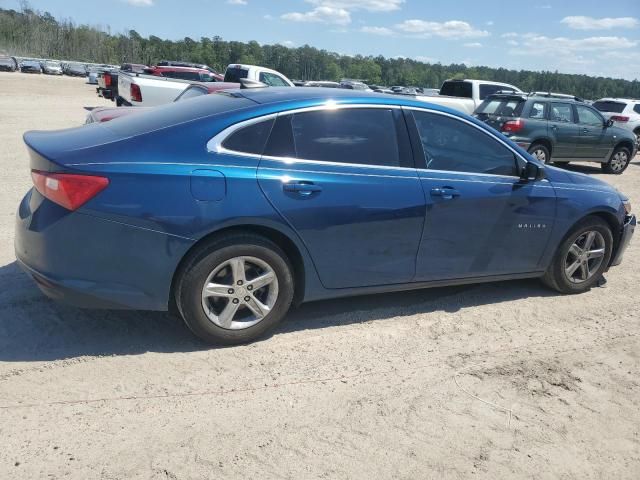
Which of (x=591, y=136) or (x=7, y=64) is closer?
(x=591, y=136)

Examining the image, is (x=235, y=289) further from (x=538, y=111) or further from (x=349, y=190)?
(x=538, y=111)

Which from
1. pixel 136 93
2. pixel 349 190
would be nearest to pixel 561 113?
pixel 136 93

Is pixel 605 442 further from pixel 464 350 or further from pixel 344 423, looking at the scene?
pixel 344 423

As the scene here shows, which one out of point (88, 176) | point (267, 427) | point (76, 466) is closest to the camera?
point (76, 466)

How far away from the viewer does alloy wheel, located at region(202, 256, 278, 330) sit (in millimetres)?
3545

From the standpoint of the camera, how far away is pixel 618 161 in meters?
14.2

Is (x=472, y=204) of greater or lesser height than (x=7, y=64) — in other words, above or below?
below

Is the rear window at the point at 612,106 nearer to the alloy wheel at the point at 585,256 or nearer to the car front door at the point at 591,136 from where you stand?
the car front door at the point at 591,136

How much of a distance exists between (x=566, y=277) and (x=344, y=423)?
9.68 ft

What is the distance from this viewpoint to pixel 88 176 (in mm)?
3232

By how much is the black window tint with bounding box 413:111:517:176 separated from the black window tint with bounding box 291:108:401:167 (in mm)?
291

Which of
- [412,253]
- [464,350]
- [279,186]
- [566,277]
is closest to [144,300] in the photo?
[279,186]

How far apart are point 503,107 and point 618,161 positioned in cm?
396

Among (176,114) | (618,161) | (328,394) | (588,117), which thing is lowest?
(328,394)
